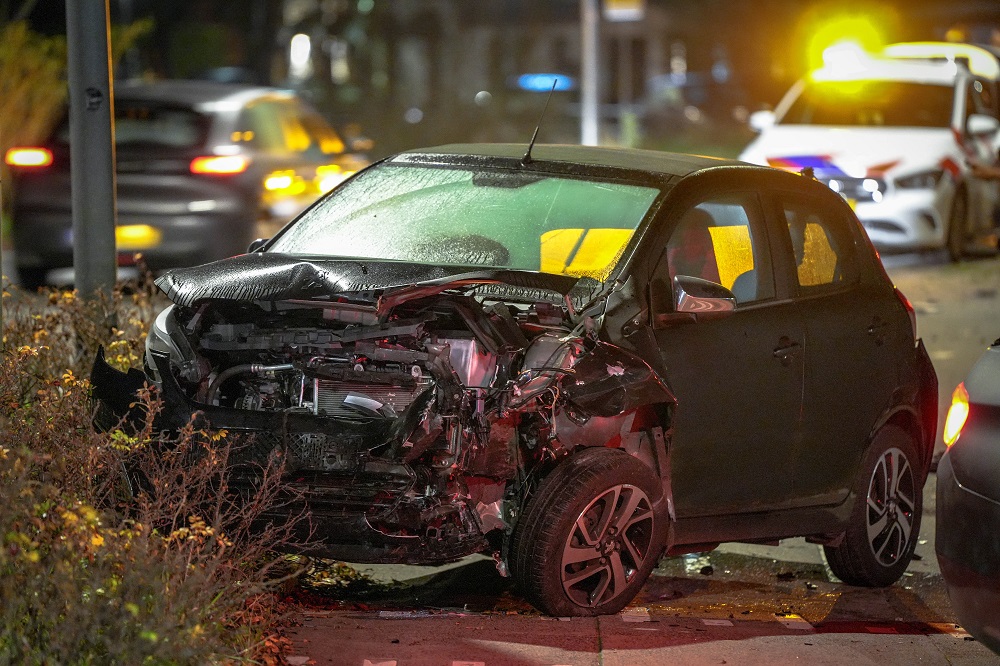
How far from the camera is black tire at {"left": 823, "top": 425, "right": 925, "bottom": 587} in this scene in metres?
6.30

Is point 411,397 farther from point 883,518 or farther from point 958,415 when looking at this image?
point 883,518

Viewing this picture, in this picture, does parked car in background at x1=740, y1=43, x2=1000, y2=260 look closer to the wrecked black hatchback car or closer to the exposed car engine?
the wrecked black hatchback car

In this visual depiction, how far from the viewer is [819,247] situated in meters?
6.35

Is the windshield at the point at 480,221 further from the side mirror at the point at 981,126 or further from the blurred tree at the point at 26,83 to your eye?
the side mirror at the point at 981,126

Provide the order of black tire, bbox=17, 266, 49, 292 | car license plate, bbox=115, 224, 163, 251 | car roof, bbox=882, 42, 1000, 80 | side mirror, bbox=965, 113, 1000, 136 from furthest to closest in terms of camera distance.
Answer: car roof, bbox=882, 42, 1000, 80, side mirror, bbox=965, 113, 1000, 136, black tire, bbox=17, 266, 49, 292, car license plate, bbox=115, 224, 163, 251

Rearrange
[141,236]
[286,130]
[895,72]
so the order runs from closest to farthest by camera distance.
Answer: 1. [141,236]
2. [286,130]
3. [895,72]

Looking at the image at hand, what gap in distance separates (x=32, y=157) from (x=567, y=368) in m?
7.84

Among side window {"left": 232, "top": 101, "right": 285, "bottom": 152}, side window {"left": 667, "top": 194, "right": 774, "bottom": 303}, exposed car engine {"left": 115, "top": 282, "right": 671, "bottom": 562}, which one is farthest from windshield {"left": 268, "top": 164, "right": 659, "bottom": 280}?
side window {"left": 232, "top": 101, "right": 285, "bottom": 152}

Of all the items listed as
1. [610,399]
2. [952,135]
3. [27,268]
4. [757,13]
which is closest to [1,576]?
[610,399]

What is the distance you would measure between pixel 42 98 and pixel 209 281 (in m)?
12.5

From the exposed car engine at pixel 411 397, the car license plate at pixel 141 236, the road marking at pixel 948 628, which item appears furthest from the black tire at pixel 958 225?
the exposed car engine at pixel 411 397

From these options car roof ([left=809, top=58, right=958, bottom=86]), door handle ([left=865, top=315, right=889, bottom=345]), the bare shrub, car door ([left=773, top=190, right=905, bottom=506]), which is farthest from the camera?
car roof ([left=809, top=58, right=958, bottom=86])

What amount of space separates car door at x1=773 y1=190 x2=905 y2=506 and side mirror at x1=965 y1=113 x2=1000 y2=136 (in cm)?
959

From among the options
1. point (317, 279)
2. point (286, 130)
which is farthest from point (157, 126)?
point (317, 279)
